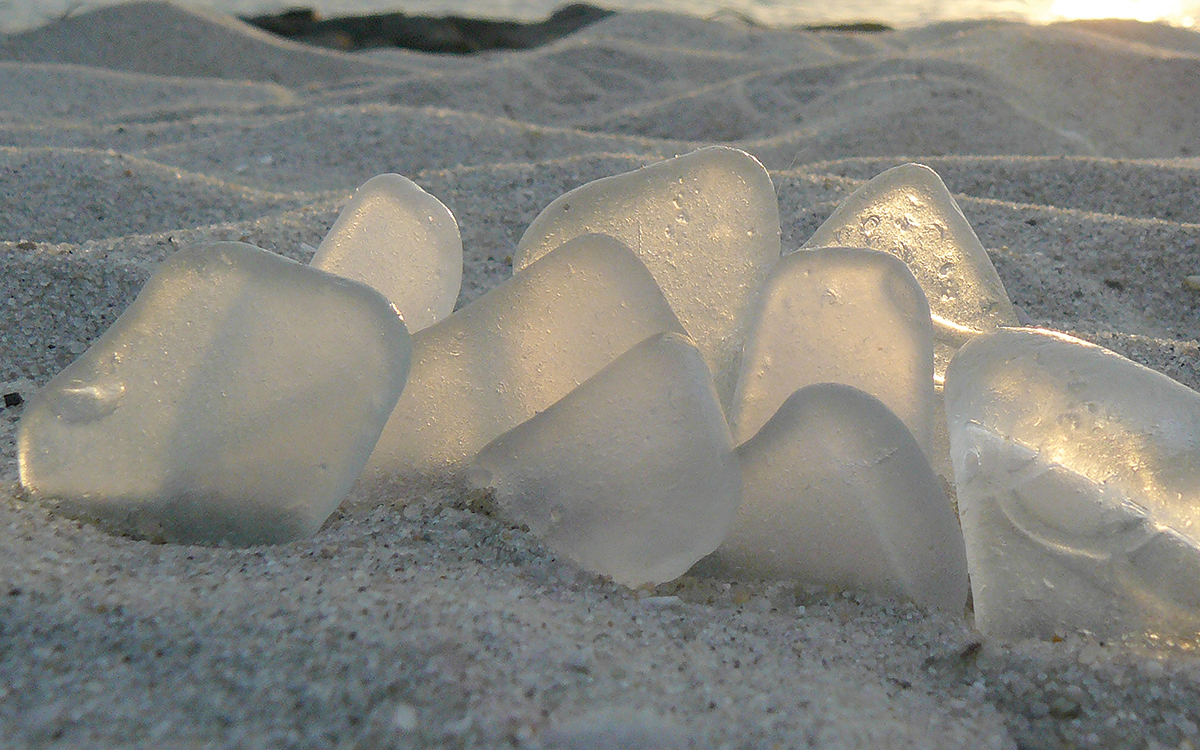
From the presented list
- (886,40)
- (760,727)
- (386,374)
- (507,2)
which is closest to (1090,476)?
(760,727)

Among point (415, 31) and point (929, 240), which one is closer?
point (929, 240)

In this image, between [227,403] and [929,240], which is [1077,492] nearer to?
[929,240]

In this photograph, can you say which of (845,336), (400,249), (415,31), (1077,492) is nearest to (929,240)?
(845,336)

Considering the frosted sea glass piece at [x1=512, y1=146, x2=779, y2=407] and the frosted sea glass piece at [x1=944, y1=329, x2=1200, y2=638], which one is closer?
the frosted sea glass piece at [x1=944, y1=329, x2=1200, y2=638]

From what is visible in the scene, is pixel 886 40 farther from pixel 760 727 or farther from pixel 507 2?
pixel 760 727

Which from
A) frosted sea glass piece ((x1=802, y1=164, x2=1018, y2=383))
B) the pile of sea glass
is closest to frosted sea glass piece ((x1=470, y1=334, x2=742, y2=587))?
the pile of sea glass

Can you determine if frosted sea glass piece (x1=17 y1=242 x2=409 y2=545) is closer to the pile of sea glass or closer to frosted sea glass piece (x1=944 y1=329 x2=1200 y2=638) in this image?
the pile of sea glass

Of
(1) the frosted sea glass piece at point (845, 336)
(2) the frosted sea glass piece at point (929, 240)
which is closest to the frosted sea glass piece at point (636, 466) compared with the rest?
(1) the frosted sea glass piece at point (845, 336)
